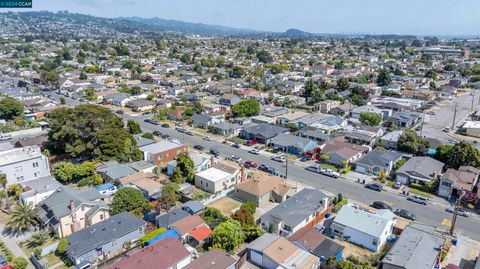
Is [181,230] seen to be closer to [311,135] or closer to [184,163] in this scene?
[184,163]

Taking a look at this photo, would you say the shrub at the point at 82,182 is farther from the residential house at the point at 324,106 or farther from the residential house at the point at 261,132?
the residential house at the point at 324,106

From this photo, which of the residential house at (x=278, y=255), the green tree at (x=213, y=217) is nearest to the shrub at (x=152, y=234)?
the green tree at (x=213, y=217)

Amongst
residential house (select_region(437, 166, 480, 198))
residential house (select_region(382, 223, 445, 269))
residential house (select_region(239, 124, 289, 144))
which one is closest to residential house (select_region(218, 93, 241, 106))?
residential house (select_region(239, 124, 289, 144))

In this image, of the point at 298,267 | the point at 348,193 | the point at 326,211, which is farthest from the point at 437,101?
the point at 298,267

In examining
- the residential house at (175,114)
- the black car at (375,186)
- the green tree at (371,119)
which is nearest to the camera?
the black car at (375,186)

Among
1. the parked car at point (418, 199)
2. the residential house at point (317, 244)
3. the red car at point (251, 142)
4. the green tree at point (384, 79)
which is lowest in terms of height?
the residential house at point (317, 244)

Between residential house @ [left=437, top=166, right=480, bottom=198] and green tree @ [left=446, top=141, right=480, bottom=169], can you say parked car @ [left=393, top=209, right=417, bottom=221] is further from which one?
green tree @ [left=446, top=141, right=480, bottom=169]

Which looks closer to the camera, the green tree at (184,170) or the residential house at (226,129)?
the green tree at (184,170)
